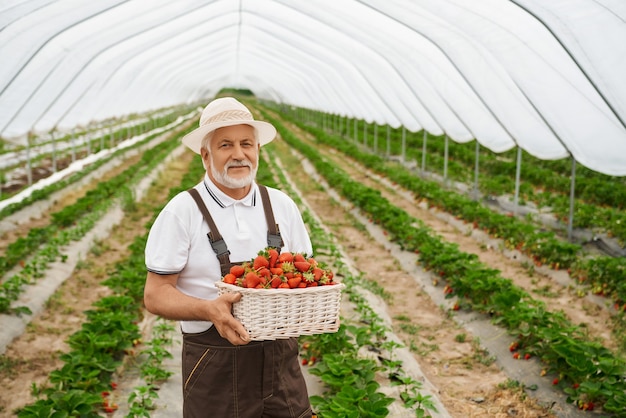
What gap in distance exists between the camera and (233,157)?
239cm

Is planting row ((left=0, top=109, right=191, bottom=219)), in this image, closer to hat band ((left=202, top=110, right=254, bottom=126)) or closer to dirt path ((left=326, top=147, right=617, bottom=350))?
dirt path ((left=326, top=147, right=617, bottom=350))

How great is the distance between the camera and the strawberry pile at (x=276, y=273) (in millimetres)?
2166

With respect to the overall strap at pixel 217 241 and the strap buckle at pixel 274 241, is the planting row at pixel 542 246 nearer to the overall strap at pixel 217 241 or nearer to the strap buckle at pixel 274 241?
the strap buckle at pixel 274 241

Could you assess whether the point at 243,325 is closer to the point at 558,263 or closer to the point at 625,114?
the point at 625,114

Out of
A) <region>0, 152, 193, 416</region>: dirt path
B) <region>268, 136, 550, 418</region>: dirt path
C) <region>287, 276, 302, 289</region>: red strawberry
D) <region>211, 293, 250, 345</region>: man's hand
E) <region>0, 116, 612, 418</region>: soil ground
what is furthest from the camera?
<region>0, 152, 193, 416</region>: dirt path

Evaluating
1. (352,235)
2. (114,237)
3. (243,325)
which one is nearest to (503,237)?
(352,235)

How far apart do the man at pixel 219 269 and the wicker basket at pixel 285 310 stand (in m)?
0.17

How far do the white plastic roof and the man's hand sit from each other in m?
4.31

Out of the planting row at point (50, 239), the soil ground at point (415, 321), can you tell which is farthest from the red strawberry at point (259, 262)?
the planting row at point (50, 239)

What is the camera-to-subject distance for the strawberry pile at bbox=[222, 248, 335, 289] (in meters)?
2.17

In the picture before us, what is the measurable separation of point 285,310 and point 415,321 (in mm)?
4578

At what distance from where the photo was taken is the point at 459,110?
37.5ft

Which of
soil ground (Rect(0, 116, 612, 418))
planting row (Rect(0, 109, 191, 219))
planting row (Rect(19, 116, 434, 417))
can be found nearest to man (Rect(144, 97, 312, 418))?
planting row (Rect(19, 116, 434, 417))

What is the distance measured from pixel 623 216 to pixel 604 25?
4723 millimetres
